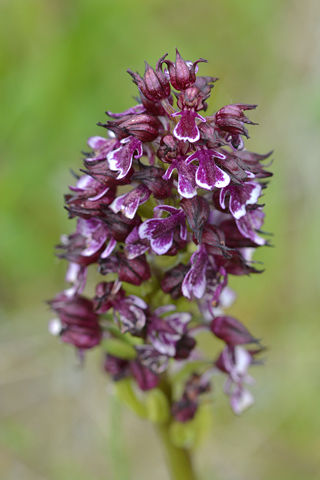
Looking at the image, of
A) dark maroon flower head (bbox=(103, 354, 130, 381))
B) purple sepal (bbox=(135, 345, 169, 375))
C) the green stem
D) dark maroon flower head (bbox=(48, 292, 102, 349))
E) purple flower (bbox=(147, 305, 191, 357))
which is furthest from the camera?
the green stem

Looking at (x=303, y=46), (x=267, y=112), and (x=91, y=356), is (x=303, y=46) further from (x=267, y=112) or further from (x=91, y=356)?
(x=91, y=356)

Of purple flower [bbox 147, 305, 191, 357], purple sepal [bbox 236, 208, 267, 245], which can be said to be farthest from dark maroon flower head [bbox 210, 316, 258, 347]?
purple sepal [bbox 236, 208, 267, 245]

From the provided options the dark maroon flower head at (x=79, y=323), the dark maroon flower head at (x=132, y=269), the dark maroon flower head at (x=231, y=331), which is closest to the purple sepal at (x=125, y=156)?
the dark maroon flower head at (x=132, y=269)

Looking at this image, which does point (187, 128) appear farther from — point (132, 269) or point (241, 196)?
point (132, 269)

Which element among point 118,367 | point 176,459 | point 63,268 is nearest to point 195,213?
point 118,367

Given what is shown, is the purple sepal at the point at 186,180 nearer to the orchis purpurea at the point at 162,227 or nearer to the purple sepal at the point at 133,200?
the orchis purpurea at the point at 162,227

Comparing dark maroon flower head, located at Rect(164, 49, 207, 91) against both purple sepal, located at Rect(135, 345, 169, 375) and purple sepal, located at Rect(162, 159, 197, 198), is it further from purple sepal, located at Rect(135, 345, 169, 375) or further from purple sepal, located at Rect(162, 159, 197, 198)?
purple sepal, located at Rect(135, 345, 169, 375)
